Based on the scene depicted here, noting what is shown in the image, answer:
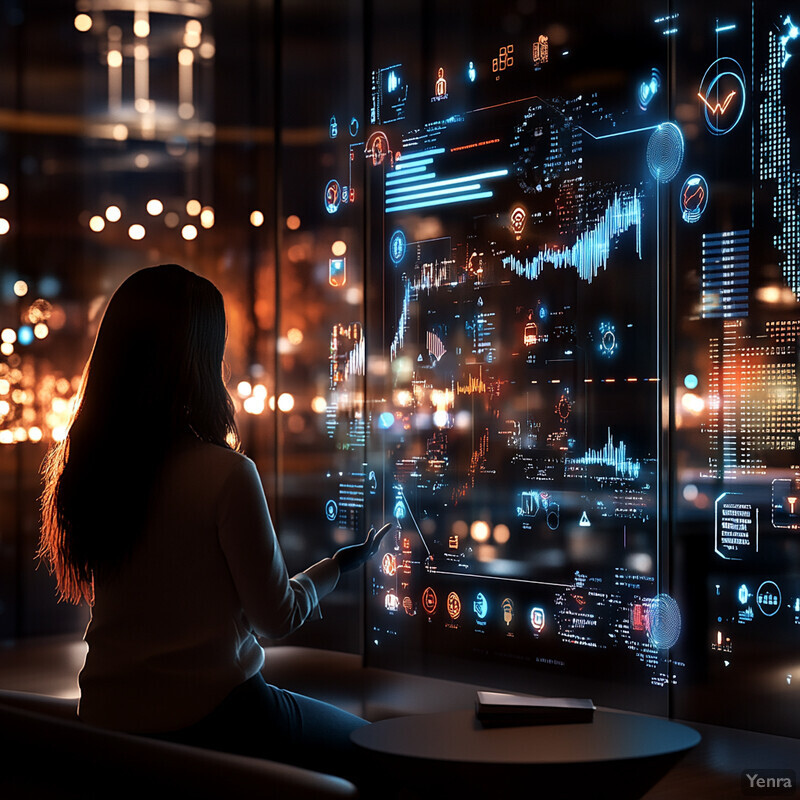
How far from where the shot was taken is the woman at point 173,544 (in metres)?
1.86

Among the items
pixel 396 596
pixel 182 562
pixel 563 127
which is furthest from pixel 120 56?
pixel 182 562

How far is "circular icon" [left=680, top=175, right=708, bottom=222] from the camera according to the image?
10.1 ft

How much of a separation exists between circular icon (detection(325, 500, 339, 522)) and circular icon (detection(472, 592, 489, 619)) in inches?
33.2

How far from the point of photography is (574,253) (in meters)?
3.40

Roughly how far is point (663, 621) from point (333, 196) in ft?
7.55

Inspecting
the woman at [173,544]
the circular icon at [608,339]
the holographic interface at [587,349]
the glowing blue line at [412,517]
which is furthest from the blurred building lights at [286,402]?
the woman at [173,544]

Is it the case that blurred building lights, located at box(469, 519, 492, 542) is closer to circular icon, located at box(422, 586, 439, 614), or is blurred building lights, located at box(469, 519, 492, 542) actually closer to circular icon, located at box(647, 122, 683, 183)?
circular icon, located at box(422, 586, 439, 614)

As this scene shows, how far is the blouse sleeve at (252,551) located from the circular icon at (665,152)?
1.95 metres

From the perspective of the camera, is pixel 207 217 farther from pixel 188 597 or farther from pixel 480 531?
pixel 188 597

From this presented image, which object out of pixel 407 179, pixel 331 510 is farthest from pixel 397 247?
pixel 331 510

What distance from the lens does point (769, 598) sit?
2926mm

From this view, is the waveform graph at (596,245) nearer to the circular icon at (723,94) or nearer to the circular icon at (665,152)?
the circular icon at (665,152)

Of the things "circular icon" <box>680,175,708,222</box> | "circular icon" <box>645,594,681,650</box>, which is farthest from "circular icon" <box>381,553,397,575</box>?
"circular icon" <box>680,175,708,222</box>

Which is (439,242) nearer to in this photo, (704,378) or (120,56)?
(704,378)
